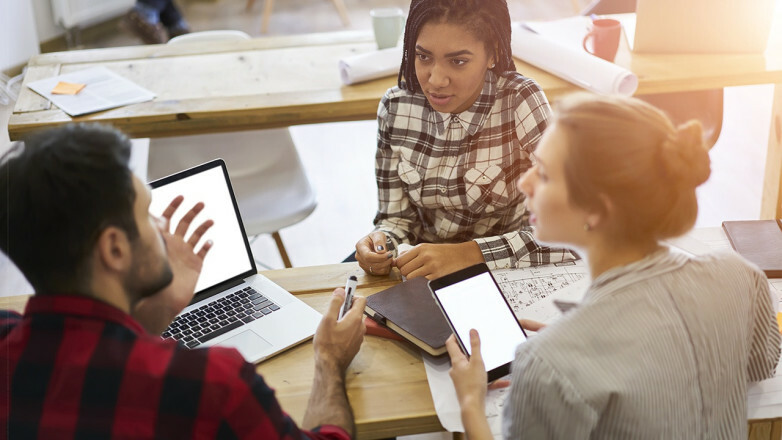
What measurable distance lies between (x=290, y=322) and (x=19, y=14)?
3.47m

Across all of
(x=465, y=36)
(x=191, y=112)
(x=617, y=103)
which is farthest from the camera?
(x=191, y=112)

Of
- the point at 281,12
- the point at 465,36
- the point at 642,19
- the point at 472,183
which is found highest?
the point at 465,36

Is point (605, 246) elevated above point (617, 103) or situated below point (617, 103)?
below

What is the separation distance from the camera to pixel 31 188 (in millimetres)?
850

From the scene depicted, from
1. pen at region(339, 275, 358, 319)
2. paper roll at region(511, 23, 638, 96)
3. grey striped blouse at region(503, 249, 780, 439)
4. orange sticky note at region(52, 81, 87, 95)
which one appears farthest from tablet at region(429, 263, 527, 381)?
orange sticky note at region(52, 81, 87, 95)

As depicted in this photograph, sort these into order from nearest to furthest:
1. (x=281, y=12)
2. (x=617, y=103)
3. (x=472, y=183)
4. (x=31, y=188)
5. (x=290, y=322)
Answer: (x=31, y=188), (x=617, y=103), (x=290, y=322), (x=472, y=183), (x=281, y=12)

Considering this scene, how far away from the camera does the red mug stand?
7.06ft

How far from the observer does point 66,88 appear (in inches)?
84.3

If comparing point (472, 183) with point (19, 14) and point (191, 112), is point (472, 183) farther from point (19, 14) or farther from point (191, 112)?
point (19, 14)

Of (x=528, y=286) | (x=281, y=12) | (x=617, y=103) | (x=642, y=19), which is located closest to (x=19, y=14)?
(x=281, y=12)

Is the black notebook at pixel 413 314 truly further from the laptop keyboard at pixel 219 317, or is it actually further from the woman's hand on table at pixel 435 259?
the laptop keyboard at pixel 219 317

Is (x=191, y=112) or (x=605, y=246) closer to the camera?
(x=605, y=246)

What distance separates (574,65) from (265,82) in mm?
836

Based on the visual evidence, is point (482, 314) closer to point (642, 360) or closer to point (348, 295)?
point (348, 295)
